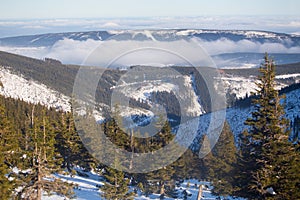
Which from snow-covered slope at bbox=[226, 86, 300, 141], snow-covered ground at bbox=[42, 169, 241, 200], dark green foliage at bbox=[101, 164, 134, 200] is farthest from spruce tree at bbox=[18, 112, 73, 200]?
snow-covered slope at bbox=[226, 86, 300, 141]

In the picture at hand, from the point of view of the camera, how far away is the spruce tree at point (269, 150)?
96.3ft

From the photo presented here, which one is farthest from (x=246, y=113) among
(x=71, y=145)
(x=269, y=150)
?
(x=269, y=150)

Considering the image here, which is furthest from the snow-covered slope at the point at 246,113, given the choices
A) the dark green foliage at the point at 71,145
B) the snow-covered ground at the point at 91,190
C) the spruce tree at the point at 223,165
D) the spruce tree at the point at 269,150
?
the spruce tree at the point at 269,150

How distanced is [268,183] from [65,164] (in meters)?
35.4

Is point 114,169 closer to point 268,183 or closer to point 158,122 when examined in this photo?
point 158,122

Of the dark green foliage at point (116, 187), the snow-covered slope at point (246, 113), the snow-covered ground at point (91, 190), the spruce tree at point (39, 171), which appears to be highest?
the spruce tree at point (39, 171)

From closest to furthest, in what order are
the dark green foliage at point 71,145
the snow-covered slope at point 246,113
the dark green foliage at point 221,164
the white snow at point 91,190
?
the white snow at point 91,190 < the dark green foliage at point 221,164 < the dark green foliage at point 71,145 < the snow-covered slope at point 246,113

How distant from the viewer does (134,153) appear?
49.0m

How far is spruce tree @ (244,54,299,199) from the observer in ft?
96.3

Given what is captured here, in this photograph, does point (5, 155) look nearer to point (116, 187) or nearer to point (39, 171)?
point (39, 171)

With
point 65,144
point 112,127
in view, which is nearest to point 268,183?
point 112,127

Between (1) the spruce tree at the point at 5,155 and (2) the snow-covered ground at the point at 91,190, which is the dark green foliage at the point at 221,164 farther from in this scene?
(1) the spruce tree at the point at 5,155

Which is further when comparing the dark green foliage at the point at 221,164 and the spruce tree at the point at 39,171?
the dark green foliage at the point at 221,164

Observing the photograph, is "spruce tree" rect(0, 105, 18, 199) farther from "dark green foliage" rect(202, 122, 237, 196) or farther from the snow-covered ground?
"dark green foliage" rect(202, 122, 237, 196)
